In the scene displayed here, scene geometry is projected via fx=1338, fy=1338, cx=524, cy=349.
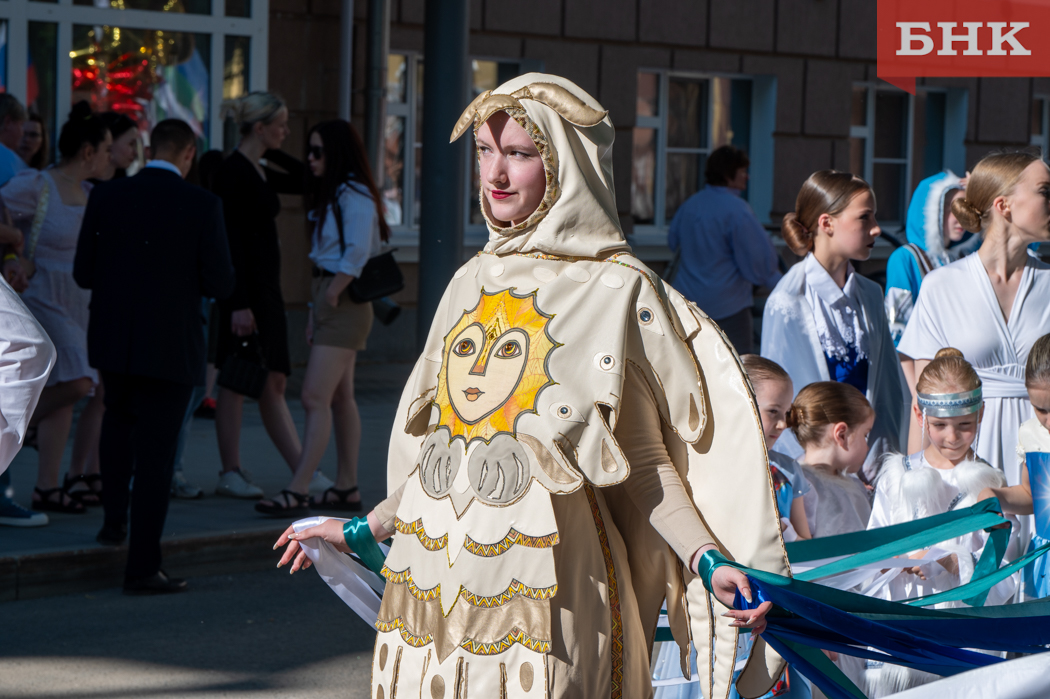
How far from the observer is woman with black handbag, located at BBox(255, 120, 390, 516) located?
688 centimetres

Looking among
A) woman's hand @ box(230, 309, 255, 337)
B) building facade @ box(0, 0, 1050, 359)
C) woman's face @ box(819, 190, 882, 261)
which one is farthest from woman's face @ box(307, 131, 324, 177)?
building facade @ box(0, 0, 1050, 359)

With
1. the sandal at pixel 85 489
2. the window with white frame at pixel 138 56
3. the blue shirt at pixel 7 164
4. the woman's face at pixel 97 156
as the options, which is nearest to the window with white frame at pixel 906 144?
the window with white frame at pixel 138 56

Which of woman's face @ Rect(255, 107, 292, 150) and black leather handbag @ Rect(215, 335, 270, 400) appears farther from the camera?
woman's face @ Rect(255, 107, 292, 150)

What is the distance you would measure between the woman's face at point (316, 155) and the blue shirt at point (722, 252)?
126 inches

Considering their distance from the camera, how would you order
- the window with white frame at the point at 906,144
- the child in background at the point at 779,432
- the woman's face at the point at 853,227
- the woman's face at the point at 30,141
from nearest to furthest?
the child in background at the point at 779,432 → the woman's face at the point at 853,227 → the woman's face at the point at 30,141 → the window with white frame at the point at 906,144

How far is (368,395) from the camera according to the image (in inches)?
454

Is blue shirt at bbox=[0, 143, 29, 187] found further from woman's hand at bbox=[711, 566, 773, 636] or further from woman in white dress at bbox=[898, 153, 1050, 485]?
woman's hand at bbox=[711, 566, 773, 636]

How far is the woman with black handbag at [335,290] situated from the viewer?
6875 mm

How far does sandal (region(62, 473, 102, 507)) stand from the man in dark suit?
1070 mm

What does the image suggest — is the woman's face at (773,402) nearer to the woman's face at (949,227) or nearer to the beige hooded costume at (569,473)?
the beige hooded costume at (569,473)

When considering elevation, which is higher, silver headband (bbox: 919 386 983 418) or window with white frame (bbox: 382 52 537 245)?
window with white frame (bbox: 382 52 537 245)

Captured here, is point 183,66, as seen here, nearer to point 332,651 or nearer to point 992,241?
point 332,651

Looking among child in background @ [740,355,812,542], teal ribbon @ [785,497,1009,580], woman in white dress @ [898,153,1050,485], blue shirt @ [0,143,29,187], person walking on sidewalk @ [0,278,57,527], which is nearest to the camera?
person walking on sidewalk @ [0,278,57,527]

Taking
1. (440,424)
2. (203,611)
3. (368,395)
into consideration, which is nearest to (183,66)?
(368,395)
